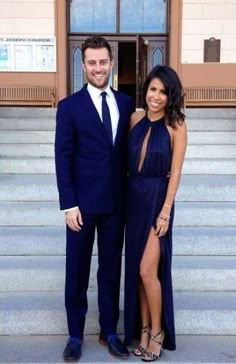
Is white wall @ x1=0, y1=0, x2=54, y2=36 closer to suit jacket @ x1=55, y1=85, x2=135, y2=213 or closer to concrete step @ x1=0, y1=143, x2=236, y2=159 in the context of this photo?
concrete step @ x1=0, y1=143, x2=236, y2=159

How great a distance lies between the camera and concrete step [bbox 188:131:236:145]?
21.5ft

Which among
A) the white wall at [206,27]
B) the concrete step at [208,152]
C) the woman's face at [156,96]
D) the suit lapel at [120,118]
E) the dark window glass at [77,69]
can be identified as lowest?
the concrete step at [208,152]

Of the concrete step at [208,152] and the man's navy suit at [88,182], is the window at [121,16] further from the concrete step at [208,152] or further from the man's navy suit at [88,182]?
the man's navy suit at [88,182]

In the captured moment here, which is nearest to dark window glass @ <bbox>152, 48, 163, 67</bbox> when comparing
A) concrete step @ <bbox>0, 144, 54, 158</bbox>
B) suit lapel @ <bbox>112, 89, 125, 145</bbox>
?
concrete step @ <bbox>0, 144, 54, 158</bbox>

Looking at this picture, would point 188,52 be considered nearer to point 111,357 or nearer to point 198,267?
point 198,267

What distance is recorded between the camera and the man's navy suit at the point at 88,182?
266cm

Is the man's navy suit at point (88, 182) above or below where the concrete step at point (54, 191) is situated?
above

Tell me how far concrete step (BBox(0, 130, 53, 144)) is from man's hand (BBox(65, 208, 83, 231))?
150 inches

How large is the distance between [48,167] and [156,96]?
3166 mm

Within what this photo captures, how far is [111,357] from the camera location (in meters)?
2.91

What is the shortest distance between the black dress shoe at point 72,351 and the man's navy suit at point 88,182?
0.16 metres

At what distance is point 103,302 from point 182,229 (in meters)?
1.54

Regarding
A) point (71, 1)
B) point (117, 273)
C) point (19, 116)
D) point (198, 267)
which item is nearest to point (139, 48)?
point (71, 1)

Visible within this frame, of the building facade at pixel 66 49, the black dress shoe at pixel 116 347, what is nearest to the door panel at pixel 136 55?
the building facade at pixel 66 49
